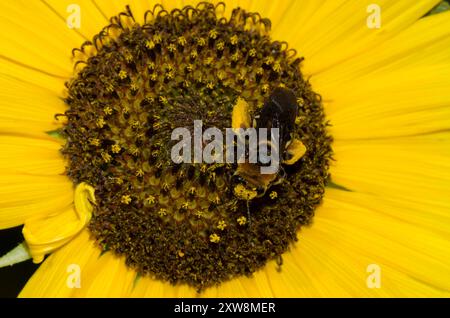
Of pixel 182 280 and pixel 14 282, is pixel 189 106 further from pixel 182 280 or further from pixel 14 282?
pixel 14 282

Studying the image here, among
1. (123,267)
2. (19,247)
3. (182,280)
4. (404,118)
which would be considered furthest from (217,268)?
(404,118)

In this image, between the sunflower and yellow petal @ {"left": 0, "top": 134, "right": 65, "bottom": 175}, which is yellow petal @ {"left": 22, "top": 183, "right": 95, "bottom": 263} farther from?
yellow petal @ {"left": 0, "top": 134, "right": 65, "bottom": 175}

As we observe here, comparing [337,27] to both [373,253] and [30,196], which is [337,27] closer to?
[373,253]

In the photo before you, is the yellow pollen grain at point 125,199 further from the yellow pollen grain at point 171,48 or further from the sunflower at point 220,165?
the yellow pollen grain at point 171,48

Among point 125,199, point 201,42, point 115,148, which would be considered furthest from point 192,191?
point 201,42

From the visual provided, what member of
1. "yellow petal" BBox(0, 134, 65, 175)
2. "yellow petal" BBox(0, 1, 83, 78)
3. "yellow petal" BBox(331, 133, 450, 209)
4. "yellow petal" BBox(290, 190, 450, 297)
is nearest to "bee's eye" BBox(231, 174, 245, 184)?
"yellow petal" BBox(290, 190, 450, 297)

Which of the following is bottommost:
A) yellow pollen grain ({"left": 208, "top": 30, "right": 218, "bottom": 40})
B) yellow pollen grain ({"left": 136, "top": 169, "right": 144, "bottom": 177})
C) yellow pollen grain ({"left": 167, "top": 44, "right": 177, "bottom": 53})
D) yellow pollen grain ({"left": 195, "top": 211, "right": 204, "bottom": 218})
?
yellow pollen grain ({"left": 195, "top": 211, "right": 204, "bottom": 218})
